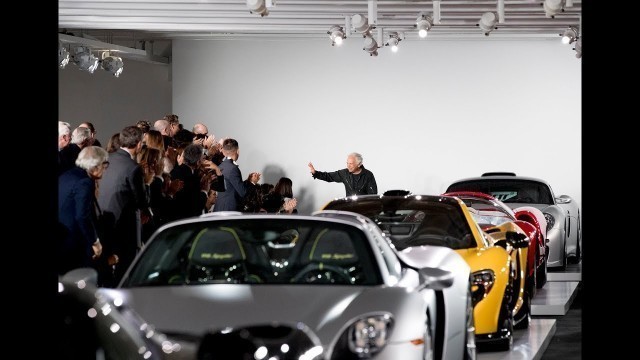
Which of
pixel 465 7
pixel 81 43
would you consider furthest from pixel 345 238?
pixel 81 43

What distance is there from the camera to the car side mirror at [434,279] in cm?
738

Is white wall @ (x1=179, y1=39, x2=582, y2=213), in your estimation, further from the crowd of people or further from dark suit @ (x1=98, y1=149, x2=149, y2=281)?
dark suit @ (x1=98, y1=149, x2=149, y2=281)

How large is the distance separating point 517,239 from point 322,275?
14.8 feet

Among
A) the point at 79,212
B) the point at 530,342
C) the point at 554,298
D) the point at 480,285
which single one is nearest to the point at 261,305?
the point at 79,212

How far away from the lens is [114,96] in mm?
27938

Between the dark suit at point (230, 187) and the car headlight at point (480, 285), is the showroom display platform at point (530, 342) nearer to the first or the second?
the car headlight at point (480, 285)

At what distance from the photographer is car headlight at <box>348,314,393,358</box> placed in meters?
6.25

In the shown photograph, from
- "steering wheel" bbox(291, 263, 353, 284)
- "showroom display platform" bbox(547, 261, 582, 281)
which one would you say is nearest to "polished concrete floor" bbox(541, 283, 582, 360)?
"showroom display platform" bbox(547, 261, 582, 281)

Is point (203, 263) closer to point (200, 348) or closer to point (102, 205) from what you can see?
point (200, 348)

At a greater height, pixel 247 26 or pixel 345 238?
pixel 247 26

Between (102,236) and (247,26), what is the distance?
12656 mm

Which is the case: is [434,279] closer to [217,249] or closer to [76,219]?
[217,249]

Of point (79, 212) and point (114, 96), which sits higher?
Answer: point (114, 96)

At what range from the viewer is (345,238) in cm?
783
